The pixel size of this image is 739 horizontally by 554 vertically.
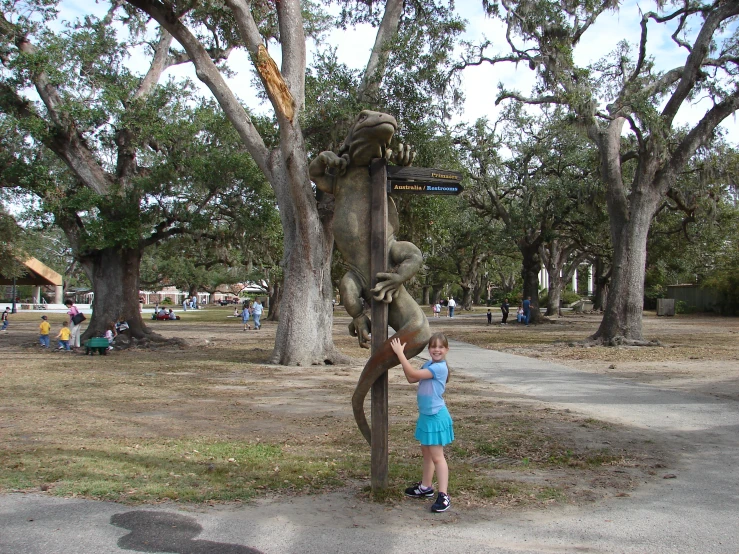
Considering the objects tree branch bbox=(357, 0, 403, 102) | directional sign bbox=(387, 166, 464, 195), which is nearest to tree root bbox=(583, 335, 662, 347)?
tree branch bbox=(357, 0, 403, 102)

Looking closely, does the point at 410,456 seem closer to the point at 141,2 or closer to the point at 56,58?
the point at 141,2

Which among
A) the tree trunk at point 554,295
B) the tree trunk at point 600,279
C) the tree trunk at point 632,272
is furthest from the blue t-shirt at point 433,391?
the tree trunk at point 600,279

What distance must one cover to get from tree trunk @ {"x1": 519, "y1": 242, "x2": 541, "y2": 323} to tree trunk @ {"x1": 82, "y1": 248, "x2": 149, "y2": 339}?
2129 cm

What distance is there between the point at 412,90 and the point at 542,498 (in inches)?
493

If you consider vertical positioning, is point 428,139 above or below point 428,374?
above

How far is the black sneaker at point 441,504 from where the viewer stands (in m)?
4.46

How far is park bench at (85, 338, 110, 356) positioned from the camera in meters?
17.3

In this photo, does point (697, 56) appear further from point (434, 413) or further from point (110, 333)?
point (110, 333)

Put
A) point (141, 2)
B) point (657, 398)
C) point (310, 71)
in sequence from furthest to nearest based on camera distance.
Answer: point (310, 71), point (141, 2), point (657, 398)

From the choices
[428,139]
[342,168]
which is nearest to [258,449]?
[342,168]

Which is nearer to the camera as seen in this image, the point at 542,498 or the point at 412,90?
the point at 542,498

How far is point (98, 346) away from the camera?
57.0 ft

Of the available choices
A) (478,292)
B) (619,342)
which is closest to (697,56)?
(619,342)

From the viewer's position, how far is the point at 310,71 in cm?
1662
